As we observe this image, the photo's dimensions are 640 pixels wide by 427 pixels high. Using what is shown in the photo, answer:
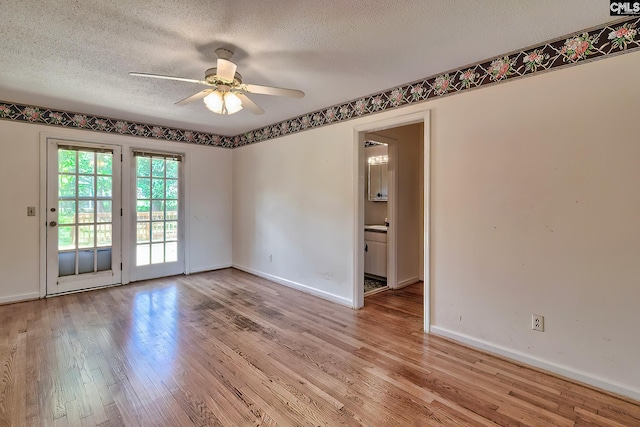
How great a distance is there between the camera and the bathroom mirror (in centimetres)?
536

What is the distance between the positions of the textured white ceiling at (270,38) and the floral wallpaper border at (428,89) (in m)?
0.10

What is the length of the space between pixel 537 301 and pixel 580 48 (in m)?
1.86

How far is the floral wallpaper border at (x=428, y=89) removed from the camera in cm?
201

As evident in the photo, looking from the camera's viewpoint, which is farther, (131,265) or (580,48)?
(131,265)

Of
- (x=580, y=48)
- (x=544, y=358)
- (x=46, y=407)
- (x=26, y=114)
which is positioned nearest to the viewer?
(x=46, y=407)

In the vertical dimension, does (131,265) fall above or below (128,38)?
below

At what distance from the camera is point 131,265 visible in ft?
15.0

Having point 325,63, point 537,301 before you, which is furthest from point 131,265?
point 537,301

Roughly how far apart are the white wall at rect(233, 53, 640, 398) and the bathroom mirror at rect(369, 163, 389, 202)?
6.99 ft

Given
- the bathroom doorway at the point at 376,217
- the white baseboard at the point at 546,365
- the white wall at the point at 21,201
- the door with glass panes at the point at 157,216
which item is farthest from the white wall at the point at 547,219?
the white wall at the point at 21,201

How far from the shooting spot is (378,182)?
5.46m

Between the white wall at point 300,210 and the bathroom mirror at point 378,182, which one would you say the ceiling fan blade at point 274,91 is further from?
the bathroom mirror at point 378,182

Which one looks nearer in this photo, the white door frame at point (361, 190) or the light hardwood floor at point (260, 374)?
the light hardwood floor at point (260, 374)

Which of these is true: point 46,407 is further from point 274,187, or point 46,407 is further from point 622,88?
point 622,88
